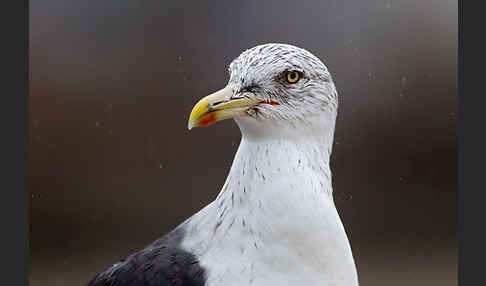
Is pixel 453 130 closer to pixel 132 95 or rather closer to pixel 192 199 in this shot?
pixel 192 199

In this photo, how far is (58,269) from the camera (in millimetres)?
2225

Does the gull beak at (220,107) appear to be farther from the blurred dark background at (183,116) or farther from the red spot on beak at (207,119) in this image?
the blurred dark background at (183,116)

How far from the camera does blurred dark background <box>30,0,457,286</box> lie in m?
2.11

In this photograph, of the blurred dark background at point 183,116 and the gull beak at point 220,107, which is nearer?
the gull beak at point 220,107

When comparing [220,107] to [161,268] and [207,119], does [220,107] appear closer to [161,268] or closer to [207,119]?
[207,119]

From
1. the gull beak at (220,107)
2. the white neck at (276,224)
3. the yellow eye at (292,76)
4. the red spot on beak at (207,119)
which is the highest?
the yellow eye at (292,76)

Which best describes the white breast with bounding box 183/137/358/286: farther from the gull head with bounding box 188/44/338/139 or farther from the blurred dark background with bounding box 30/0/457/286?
the blurred dark background with bounding box 30/0/457/286

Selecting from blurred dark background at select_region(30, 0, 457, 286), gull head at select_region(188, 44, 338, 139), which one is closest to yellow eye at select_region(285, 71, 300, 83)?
gull head at select_region(188, 44, 338, 139)

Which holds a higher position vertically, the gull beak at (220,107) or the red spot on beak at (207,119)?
the gull beak at (220,107)

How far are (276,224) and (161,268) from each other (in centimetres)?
22

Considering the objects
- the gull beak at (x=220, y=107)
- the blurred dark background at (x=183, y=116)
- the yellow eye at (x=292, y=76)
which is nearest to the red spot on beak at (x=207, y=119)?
the gull beak at (x=220, y=107)

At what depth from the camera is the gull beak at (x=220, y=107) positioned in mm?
1168

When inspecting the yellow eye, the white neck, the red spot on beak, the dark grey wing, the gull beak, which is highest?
the yellow eye

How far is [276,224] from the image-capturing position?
1197mm
